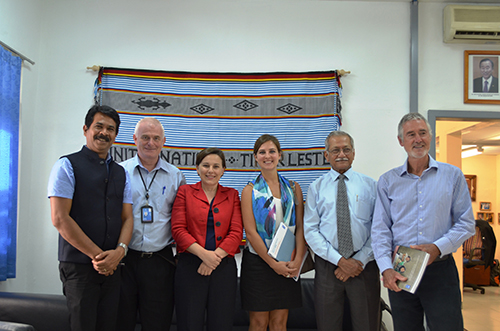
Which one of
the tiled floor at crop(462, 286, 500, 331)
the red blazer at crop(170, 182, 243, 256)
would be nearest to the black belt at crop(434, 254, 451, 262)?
the red blazer at crop(170, 182, 243, 256)

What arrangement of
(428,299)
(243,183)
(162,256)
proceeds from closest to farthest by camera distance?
(428,299) → (162,256) → (243,183)

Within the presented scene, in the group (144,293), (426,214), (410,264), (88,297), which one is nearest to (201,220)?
(144,293)

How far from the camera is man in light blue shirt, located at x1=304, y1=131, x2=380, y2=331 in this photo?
2.09 meters

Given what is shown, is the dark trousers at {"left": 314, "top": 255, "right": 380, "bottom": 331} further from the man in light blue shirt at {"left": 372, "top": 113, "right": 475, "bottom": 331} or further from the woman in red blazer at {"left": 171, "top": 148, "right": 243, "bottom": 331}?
the woman in red blazer at {"left": 171, "top": 148, "right": 243, "bottom": 331}

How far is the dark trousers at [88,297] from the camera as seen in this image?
1.78 m

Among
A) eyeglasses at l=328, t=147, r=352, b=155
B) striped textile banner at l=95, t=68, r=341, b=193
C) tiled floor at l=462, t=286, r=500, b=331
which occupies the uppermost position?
striped textile banner at l=95, t=68, r=341, b=193

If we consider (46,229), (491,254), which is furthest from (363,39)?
(491,254)

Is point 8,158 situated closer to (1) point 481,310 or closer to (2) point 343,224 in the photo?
(2) point 343,224

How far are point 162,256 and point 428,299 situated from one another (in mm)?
1601

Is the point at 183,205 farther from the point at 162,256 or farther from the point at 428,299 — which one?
the point at 428,299

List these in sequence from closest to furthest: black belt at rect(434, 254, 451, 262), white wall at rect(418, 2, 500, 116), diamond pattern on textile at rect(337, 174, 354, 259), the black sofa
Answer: black belt at rect(434, 254, 451, 262)
diamond pattern on textile at rect(337, 174, 354, 259)
the black sofa
white wall at rect(418, 2, 500, 116)

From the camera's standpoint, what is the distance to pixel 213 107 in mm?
3402

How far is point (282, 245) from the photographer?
2.18m

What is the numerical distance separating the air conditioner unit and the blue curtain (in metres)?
4.20
